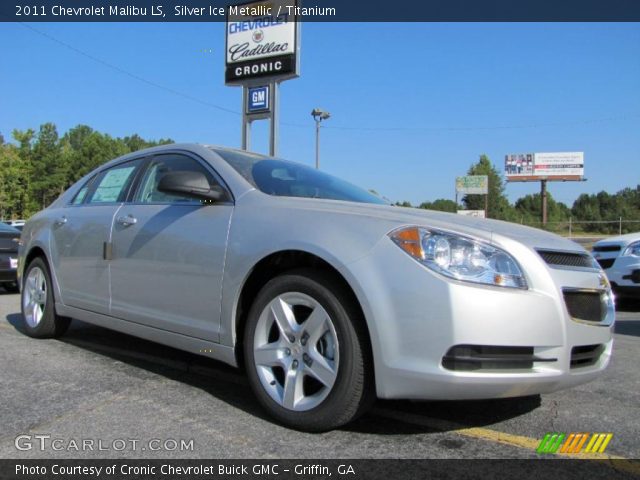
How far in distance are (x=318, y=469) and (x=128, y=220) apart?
2.27 metres

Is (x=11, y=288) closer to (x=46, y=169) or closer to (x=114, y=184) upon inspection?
(x=114, y=184)

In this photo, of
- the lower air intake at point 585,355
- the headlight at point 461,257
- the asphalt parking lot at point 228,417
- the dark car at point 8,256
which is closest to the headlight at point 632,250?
the asphalt parking lot at point 228,417

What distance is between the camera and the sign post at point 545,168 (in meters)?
58.1

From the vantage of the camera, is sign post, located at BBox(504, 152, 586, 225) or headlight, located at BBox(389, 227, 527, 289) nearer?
headlight, located at BBox(389, 227, 527, 289)

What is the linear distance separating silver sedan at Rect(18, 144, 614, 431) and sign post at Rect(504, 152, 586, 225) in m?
59.1

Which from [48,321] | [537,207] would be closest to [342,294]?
[48,321]

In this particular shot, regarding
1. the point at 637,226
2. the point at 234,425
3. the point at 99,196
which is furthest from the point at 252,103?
the point at 637,226

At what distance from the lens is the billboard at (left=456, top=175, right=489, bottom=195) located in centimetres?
4787

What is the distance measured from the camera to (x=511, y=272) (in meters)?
2.43

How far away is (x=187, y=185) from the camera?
124 inches

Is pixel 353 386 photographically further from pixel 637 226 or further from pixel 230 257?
pixel 637 226

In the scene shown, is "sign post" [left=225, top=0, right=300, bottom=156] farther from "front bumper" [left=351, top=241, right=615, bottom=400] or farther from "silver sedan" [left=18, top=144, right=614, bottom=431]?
"front bumper" [left=351, top=241, right=615, bottom=400]

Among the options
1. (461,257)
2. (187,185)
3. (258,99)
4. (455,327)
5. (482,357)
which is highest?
(258,99)

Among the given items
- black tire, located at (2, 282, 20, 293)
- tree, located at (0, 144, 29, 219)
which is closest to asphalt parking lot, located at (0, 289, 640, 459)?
black tire, located at (2, 282, 20, 293)
